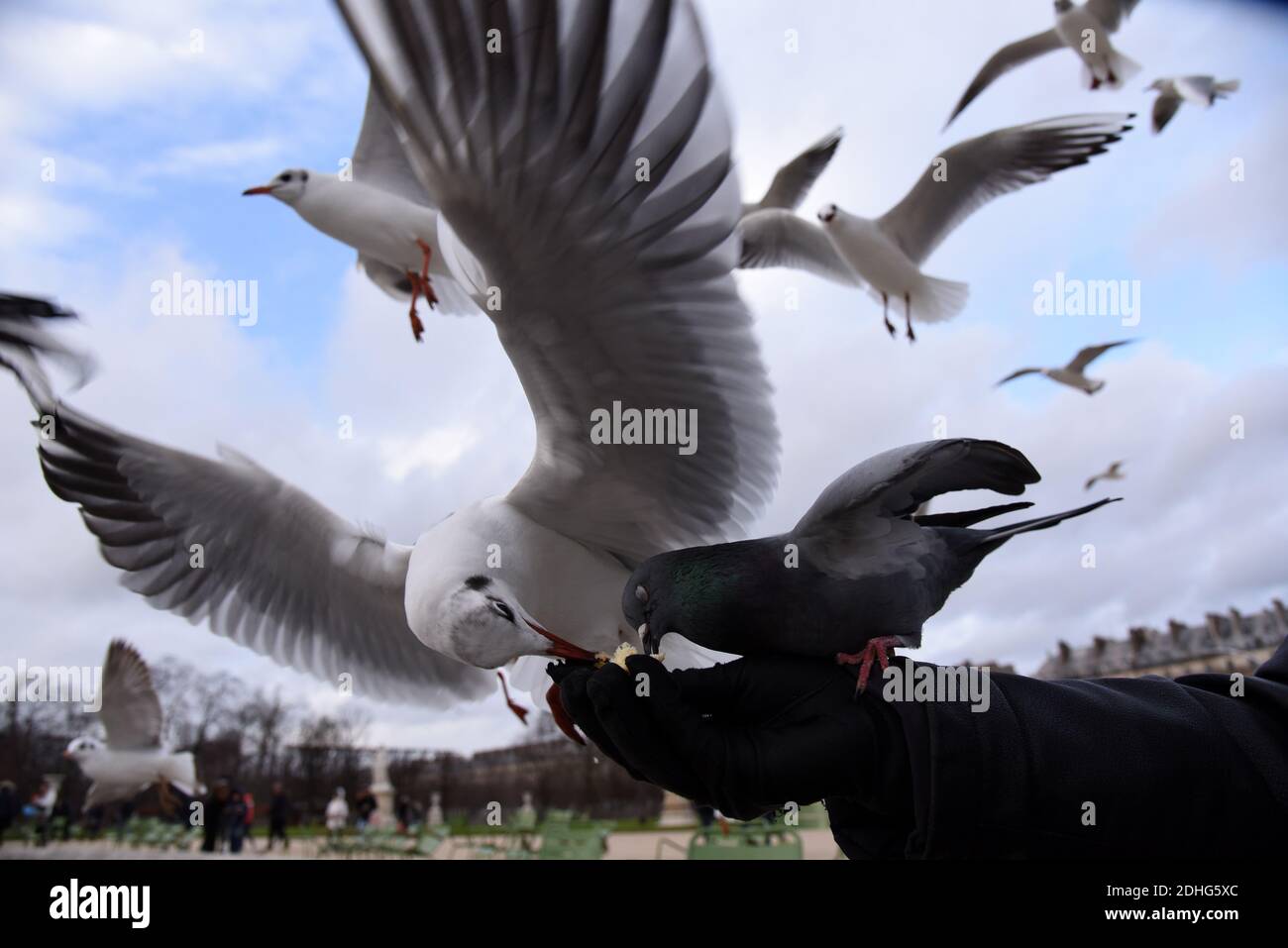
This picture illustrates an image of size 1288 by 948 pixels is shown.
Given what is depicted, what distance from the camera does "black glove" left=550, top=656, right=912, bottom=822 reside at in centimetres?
70

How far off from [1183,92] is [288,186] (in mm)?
3373

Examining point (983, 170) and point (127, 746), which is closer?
point (983, 170)

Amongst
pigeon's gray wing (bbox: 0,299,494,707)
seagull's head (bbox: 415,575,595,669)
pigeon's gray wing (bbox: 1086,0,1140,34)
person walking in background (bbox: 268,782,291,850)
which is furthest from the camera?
person walking in background (bbox: 268,782,291,850)

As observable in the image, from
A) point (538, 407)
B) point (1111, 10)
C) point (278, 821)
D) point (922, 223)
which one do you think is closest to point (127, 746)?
point (278, 821)

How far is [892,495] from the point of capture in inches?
33.2

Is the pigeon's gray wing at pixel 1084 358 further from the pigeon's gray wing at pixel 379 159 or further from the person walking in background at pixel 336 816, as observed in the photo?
the person walking in background at pixel 336 816

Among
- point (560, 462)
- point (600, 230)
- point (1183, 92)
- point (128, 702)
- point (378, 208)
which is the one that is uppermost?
point (1183, 92)

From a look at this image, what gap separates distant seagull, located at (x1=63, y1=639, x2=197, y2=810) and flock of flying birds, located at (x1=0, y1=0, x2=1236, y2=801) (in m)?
4.61

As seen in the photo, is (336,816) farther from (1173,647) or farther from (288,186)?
(1173,647)

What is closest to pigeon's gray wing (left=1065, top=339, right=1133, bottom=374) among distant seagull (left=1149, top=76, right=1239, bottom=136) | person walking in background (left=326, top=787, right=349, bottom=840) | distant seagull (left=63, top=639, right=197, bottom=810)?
distant seagull (left=1149, top=76, right=1239, bottom=136)

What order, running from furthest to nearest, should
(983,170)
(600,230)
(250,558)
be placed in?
(983,170) < (250,558) < (600,230)

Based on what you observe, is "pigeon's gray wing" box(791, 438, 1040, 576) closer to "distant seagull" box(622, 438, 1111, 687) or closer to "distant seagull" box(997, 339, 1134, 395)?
"distant seagull" box(622, 438, 1111, 687)

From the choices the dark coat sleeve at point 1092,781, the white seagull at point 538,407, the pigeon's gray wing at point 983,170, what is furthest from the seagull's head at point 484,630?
the pigeon's gray wing at point 983,170

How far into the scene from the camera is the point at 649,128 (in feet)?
3.28
